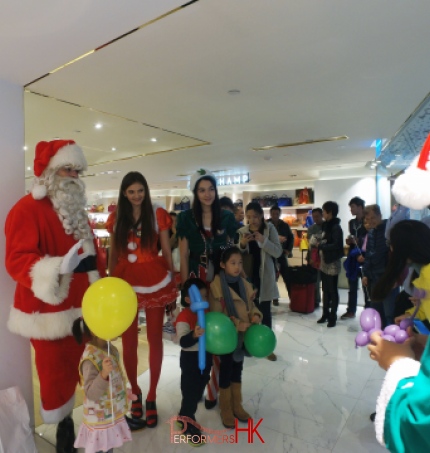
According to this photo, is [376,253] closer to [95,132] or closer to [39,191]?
[39,191]

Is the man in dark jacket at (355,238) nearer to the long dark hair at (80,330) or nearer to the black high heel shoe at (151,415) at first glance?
the black high heel shoe at (151,415)

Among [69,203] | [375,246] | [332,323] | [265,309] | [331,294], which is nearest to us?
[69,203]

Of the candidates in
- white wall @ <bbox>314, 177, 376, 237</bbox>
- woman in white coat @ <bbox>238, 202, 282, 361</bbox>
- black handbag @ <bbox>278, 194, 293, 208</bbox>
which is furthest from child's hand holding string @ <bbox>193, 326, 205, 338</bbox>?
black handbag @ <bbox>278, 194, 293, 208</bbox>

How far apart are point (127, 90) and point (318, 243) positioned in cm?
311

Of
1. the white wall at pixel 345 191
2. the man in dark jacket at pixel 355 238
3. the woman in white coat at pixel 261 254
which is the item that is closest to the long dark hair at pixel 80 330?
the woman in white coat at pixel 261 254

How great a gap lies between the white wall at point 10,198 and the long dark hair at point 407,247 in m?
2.07

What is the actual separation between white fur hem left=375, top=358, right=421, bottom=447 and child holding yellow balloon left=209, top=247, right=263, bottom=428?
121 centimetres

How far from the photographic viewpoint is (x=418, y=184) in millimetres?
854

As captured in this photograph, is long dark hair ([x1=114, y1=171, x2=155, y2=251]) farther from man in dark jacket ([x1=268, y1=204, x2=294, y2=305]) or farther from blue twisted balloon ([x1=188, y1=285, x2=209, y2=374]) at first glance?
man in dark jacket ([x1=268, y1=204, x2=294, y2=305])

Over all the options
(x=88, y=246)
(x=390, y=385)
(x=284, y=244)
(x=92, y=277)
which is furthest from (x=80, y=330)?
(x=284, y=244)

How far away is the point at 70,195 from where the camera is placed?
179cm

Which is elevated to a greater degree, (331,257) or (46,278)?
(46,278)

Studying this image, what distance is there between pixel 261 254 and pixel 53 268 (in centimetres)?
201

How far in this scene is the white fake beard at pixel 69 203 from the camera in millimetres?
1767
